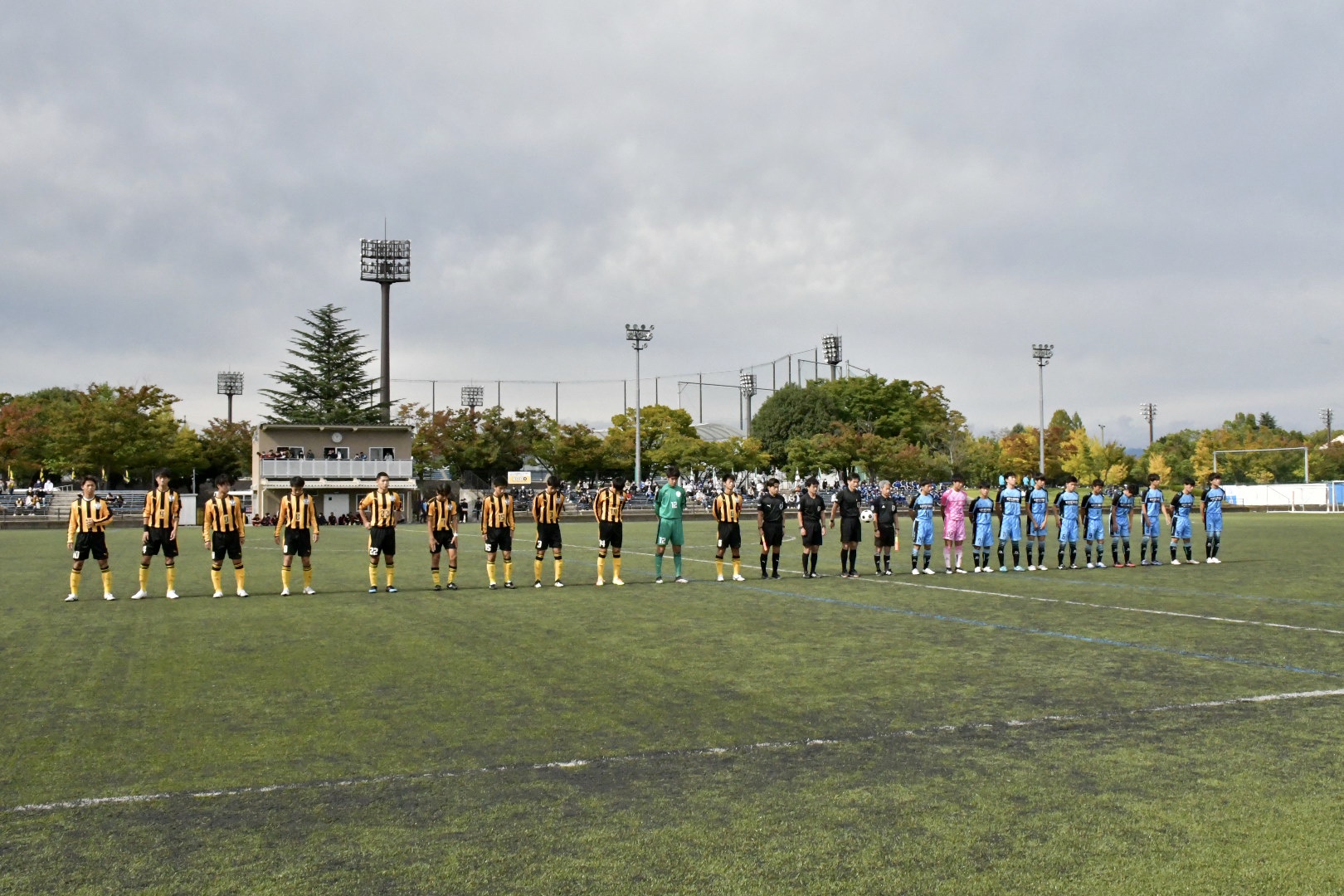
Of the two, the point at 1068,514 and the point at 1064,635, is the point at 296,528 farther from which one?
the point at 1068,514

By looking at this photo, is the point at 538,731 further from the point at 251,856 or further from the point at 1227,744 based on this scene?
the point at 1227,744

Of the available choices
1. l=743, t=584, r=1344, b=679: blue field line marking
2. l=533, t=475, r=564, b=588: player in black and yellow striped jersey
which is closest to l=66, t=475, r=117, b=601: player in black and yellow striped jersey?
l=533, t=475, r=564, b=588: player in black and yellow striped jersey

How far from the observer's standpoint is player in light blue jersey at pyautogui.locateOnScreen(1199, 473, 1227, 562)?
20.8 metres

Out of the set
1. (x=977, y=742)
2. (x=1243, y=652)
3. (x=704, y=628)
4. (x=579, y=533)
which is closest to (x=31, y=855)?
(x=977, y=742)

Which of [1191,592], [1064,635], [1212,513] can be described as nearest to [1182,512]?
[1212,513]

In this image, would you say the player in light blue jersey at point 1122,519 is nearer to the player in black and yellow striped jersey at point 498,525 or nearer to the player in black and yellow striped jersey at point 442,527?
the player in black and yellow striped jersey at point 498,525

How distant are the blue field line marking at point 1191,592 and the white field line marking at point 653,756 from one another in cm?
Answer: 669

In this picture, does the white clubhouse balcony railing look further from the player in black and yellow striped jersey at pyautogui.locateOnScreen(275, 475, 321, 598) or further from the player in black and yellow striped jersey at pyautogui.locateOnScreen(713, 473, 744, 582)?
the player in black and yellow striped jersey at pyautogui.locateOnScreen(713, 473, 744, 582)

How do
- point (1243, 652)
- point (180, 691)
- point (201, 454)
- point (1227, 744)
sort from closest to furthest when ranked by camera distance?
point (1227, 744)
point (180, 691)
point (1243, 652)
point (201, 454)

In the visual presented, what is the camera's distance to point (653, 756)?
6051 millimetres

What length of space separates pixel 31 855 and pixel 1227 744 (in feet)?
20.0

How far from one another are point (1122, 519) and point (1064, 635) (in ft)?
37.6

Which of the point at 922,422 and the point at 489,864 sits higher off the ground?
the point at 922,422

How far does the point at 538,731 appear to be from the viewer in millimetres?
6664
